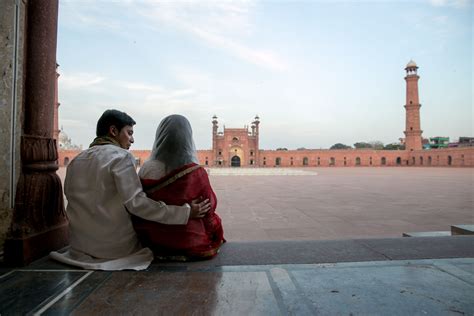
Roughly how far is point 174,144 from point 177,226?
419 mm

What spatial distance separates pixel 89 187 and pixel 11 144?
0.44 meters

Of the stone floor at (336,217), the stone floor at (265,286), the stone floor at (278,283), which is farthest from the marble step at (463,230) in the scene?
the stone floor at (265,286)

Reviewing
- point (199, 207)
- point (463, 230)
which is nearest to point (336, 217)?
point (463, 230)

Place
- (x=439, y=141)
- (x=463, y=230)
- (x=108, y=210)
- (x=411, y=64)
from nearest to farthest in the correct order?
(x=108, y=210) < (x=463, y=230) < (x=411, y=64) < (x=439, y=141)

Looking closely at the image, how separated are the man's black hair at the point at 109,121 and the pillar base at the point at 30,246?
0.61 m

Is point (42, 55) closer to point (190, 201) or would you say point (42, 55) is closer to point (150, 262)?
point (190, 201)

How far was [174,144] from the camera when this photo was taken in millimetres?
1497

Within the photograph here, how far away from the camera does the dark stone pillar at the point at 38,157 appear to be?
4.75ft

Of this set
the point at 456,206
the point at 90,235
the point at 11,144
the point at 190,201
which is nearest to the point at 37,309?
the point at 90,235

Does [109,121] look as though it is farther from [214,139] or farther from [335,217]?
[214,139]

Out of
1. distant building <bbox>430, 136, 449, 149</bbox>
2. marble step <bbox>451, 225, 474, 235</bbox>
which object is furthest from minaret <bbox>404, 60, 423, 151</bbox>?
marble step <bbox>451, 225, 474, 235</bbox>

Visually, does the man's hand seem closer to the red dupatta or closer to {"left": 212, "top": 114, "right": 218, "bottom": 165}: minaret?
the red dupatta

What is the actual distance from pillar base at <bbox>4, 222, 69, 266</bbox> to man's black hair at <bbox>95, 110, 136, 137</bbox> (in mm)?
612

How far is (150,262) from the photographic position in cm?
142
